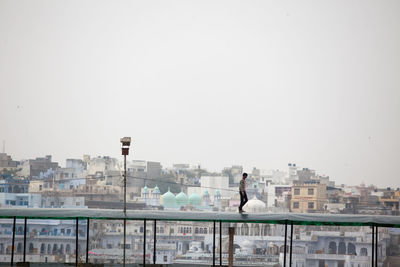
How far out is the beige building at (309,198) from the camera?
47.1m

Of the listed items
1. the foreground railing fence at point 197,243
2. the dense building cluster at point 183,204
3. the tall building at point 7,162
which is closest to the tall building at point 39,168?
the dense building cluster at point 183,204

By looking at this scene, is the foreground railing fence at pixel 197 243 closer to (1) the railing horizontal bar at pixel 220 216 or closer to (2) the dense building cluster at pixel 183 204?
(2) the dense building cluster at pixel 183 204

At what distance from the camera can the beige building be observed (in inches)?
1853

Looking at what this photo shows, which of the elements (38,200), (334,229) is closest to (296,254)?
(334,229)

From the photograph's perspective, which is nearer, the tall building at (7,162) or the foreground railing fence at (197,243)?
the foreground railing fence at (197,243)

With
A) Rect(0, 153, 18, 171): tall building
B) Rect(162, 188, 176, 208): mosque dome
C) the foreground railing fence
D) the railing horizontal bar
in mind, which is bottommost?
the foreground railing fence

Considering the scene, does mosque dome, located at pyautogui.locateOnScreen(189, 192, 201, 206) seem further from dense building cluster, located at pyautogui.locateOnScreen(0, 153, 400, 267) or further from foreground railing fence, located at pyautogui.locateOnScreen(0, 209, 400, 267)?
foreground railing fence, located at pyautogui.locateOnScreen(0, 209, 400, 267)

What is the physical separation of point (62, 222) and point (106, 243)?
13.5 ft

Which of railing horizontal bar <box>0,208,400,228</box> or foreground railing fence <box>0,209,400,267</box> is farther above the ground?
railing horizontal bar <box>0,208,400,228</box>

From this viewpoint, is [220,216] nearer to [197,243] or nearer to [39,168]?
[197,243]

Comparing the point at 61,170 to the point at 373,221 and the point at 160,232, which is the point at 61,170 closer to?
the point at 160,232

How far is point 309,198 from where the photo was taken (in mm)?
47688

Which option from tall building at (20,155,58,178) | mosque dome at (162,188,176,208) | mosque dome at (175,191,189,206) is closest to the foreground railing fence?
mosque dome at (162,188,176,208)

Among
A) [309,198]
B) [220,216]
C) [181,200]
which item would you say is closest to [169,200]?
[181,200]
